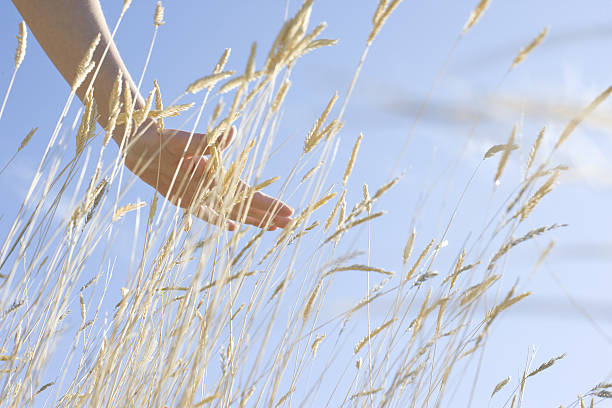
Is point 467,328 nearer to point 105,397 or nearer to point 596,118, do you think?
point 105,397

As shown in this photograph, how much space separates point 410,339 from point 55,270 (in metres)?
0.59

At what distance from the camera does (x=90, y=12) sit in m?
1.25

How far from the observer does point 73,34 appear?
1226mm

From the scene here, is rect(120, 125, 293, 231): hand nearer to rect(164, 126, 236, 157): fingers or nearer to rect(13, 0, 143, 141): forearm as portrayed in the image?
rect(164, 126, 236, 157): fingers

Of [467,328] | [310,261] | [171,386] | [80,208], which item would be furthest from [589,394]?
[80,208]

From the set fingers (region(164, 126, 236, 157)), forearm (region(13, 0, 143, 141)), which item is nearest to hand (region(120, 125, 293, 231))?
fingers (region(164, 126, 236, 157))

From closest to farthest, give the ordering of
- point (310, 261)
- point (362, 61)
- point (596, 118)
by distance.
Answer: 1. point (596, 118)
2. point (362, 61)
3. point (310, 261)

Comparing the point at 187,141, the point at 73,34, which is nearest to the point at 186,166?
the point at 187,141

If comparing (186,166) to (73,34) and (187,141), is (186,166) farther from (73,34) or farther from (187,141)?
(73,34)

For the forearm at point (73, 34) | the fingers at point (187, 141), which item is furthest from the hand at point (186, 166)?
the forearm at point (73, 34)

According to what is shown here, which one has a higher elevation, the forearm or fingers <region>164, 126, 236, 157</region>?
the forearm

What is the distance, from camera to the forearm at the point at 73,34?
1.23 meters

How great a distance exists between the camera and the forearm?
1.23 m

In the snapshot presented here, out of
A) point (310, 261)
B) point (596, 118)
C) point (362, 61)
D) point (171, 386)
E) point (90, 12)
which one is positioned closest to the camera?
point (596, 118)
